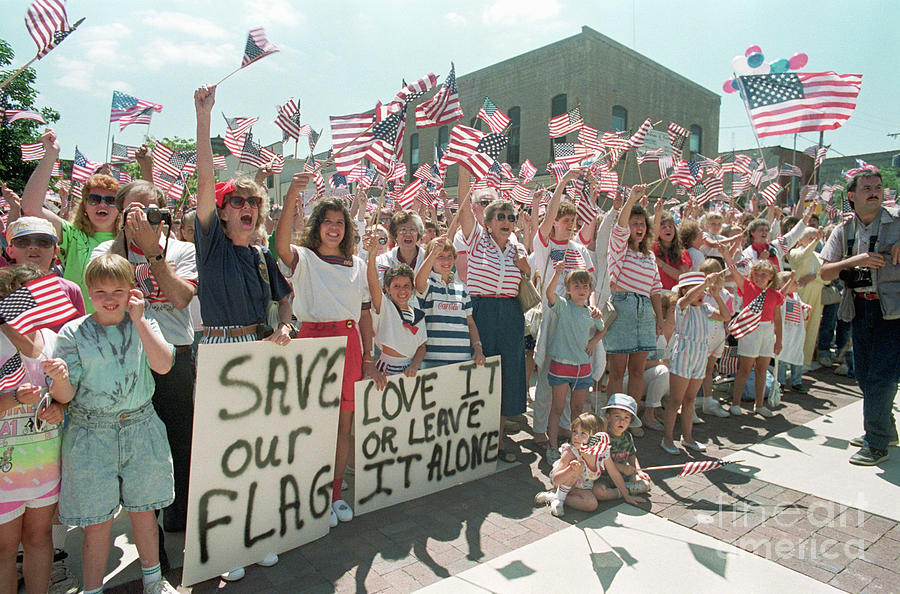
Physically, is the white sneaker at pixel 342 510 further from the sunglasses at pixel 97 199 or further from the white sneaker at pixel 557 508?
the sunglasses at pixel 97 199

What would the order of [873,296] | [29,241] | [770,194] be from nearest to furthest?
[29,241] → [873,296] → [770,194]

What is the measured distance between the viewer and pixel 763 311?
238 inches

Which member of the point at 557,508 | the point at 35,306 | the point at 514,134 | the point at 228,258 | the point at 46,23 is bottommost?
the point at 557,508

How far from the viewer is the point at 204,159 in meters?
2.87

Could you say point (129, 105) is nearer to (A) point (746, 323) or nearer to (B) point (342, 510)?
A: (B) point (342, 510)

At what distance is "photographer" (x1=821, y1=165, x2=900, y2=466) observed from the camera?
4496mm

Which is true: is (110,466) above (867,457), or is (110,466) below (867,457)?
above

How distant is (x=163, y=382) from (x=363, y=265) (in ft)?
4.54

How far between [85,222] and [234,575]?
2443mm

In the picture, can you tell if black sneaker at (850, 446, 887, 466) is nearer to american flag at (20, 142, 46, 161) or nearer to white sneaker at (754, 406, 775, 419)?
white sneaker at (754, 406, 775, 419)

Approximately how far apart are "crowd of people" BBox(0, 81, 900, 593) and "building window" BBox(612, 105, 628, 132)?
58.7 ft

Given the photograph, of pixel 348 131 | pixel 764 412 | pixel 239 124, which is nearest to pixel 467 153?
pixel 348 131

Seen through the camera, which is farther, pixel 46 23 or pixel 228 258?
pixel 46 23

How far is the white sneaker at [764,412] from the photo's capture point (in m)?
5.82
